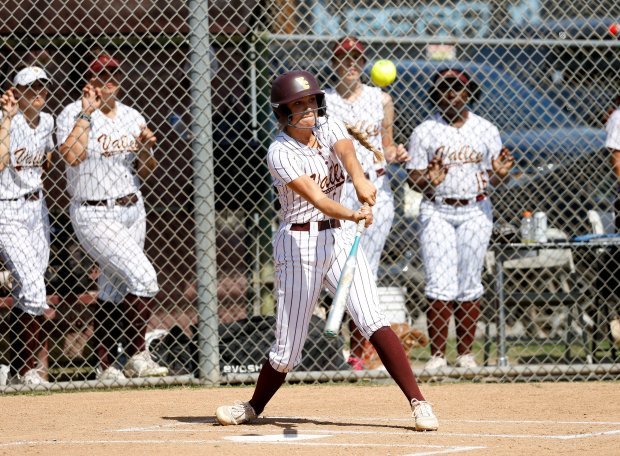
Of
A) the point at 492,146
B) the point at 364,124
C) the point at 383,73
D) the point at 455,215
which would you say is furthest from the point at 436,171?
the point at 383,73

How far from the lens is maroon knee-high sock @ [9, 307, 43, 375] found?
21.6 ft

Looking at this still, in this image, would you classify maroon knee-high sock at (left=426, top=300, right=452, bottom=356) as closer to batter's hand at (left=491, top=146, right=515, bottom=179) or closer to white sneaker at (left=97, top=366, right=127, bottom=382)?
batter's hand at (left=491, top=146, right=515, bottom=179)

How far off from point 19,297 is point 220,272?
57.0 inches

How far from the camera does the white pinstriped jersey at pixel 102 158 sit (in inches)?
A: 263

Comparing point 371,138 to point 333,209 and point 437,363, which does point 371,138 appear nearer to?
point 437,363

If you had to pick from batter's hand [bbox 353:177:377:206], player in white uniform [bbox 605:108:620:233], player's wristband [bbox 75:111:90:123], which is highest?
player in white uniform [bbox 605:108:620:233]

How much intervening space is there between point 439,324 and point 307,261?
2258 mm

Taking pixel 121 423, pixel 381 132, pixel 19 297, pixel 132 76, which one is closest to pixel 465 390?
pixel 381 132

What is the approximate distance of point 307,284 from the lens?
4.73 m

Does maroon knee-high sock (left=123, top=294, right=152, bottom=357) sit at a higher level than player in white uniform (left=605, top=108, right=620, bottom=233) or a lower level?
lower

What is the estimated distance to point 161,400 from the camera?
605 centimetres

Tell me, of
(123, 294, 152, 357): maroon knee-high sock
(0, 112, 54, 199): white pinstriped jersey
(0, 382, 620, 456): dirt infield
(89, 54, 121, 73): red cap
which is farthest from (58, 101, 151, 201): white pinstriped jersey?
(0, 382, 620, 456): dirt infield

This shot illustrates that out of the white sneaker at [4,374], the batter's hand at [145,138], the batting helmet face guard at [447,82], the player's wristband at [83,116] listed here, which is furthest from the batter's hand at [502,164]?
the white sneaker at [4,374]

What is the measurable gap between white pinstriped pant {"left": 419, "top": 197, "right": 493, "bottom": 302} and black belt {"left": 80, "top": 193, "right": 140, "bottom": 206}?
175cm
